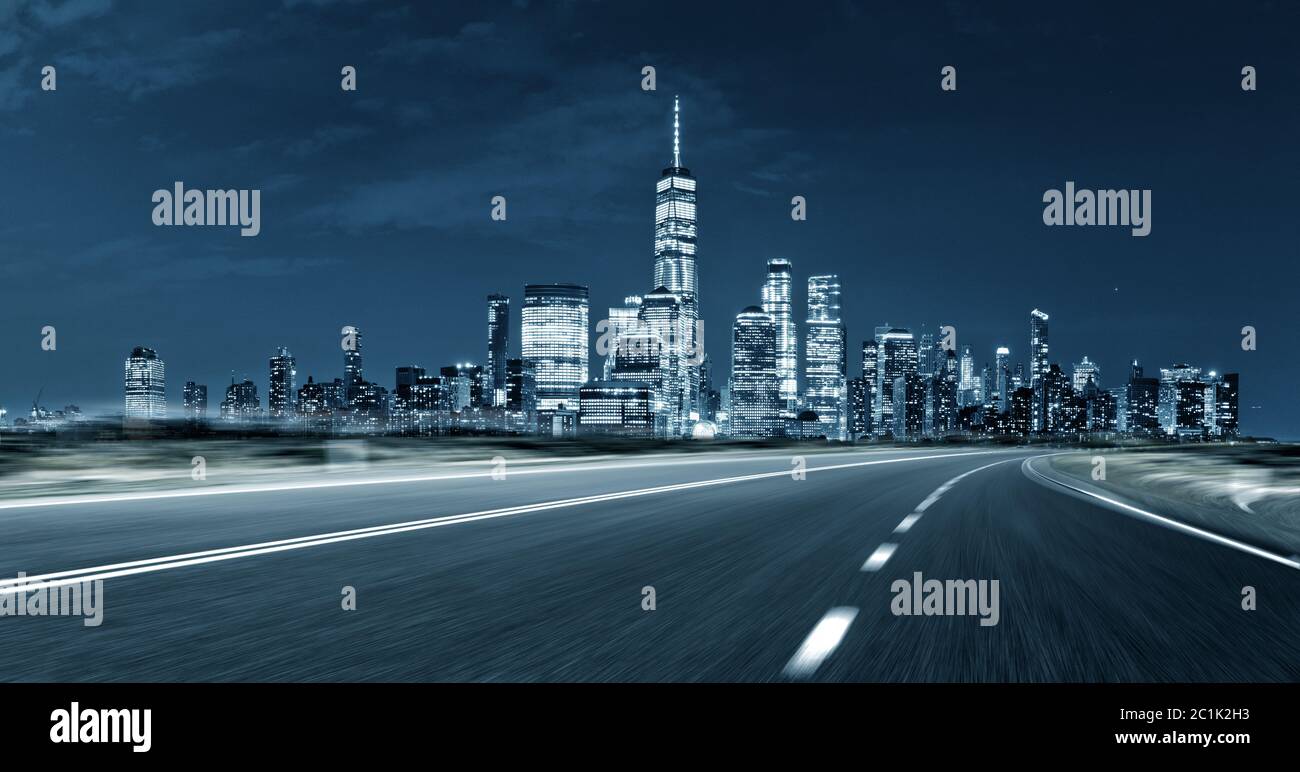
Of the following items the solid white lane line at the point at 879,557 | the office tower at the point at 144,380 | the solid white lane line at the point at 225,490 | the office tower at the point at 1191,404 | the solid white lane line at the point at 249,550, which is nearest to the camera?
the solid white lane line at the point at 249,550

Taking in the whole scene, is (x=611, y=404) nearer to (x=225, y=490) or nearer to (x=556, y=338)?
(x=556, y=338)

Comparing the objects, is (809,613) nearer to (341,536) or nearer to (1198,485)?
(341,536)

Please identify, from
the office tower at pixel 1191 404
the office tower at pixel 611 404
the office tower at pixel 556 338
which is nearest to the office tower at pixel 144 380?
the office tower at pixel 611 404

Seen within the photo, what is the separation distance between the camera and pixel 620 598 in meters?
6.49

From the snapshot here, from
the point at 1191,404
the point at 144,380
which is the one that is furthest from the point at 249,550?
the point at 1191,404

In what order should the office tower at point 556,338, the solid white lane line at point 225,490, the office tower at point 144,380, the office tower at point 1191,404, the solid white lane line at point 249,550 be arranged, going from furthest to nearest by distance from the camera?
the office tower at point 1191,404
the office tower at point 556,338
the office tower at point 144,380
the solid white lane line at point 225,490
the solid white lane line at point 249,550

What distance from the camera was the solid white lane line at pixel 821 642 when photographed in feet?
15.3

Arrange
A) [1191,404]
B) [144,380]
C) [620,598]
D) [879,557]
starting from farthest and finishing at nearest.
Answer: [1191,404] → [144,380] → [879,557] → [620,598]

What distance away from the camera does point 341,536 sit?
31.7ft

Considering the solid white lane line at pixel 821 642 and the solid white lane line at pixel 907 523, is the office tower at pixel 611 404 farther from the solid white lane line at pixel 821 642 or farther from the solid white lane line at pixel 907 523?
the solid white lane line at pixel 821 642

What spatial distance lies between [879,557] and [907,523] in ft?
11.8

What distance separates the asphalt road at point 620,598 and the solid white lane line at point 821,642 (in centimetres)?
2
